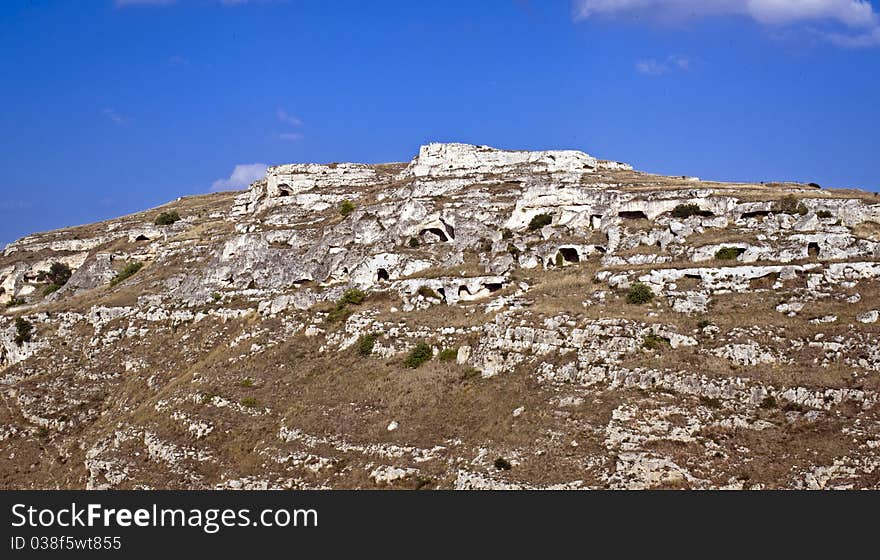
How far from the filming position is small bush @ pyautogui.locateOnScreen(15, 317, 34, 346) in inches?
2835

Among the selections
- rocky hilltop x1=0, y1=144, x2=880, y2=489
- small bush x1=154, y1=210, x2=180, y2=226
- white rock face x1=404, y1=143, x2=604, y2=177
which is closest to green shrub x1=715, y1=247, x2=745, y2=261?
rocky hilltop x1=0, y1=144, x2=880, y2=489

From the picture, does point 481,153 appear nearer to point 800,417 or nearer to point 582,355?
point 582,355

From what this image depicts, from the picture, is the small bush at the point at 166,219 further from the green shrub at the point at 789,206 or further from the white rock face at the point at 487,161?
the green shrub at the point at 789,206

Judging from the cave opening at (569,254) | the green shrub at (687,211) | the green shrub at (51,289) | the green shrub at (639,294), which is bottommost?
the green shrub at (639,294)

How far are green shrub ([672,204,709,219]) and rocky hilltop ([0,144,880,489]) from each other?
52 cm

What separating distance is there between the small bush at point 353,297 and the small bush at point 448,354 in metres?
12.8

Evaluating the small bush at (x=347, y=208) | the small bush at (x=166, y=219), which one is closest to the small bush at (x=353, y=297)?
the small bush at (x=347, y=208)

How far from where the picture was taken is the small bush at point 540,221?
72.1m

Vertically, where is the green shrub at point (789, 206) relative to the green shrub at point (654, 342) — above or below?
above

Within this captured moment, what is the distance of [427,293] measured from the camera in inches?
2426

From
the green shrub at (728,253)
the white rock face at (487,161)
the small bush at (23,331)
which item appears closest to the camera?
the green shrub at (728,253)

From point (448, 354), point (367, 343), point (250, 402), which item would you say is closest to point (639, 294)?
point (448, 354)

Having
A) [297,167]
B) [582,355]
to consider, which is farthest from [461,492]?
[297,167]

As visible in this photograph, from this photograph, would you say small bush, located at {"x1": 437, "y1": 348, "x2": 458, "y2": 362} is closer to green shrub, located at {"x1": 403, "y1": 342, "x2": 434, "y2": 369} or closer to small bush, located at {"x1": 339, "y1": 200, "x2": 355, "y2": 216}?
green shrub, located at {"x1": 403, "y1": 342, "x2": 434, "y2": 369}
